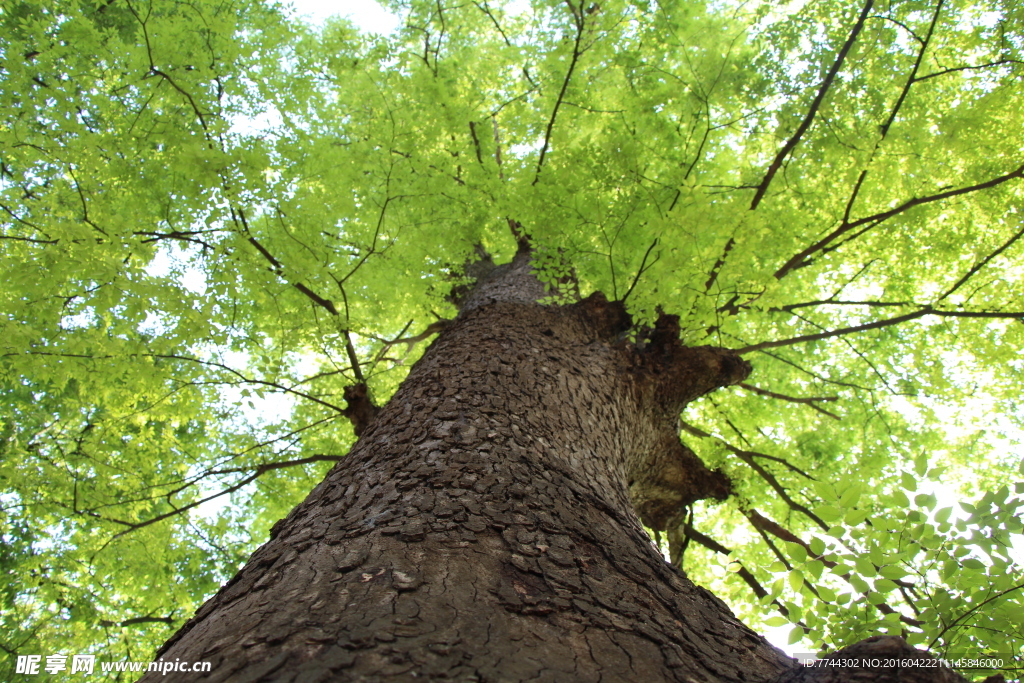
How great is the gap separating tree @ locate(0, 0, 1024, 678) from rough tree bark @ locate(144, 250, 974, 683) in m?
0.17

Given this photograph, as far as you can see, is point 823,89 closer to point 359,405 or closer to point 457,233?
point 457,233

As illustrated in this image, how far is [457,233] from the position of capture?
3.79 meters

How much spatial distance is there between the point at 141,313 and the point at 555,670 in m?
2.93

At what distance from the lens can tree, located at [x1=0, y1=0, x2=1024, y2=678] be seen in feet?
9.87

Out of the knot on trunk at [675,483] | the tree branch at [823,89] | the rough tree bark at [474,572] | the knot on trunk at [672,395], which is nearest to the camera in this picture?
the rough tree bark at [474,572]

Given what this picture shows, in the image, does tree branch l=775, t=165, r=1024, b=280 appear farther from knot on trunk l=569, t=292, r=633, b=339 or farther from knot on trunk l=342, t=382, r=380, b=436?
knot on trunk l=342, t=382, r=380, b=436

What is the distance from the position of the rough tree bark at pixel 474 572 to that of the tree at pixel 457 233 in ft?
0.57

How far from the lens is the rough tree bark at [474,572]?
953mm

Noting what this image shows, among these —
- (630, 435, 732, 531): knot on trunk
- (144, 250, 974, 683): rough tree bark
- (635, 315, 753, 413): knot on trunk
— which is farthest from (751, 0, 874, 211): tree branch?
(144, 250, 974, 683): rough tree bark

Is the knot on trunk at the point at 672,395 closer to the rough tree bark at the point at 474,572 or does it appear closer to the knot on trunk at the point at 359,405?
the rough tree bark at the point at 474,572

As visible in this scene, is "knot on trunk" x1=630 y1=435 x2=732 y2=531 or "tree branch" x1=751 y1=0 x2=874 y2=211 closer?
"tree branch" x1=751 y1=0 x2=874 y2=211

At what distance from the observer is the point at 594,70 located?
4512 millimetres

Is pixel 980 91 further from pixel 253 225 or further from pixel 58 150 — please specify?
pixel 58 150

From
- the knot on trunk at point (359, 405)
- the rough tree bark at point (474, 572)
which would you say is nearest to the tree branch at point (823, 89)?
the rough tree bark at point (474, 572)
